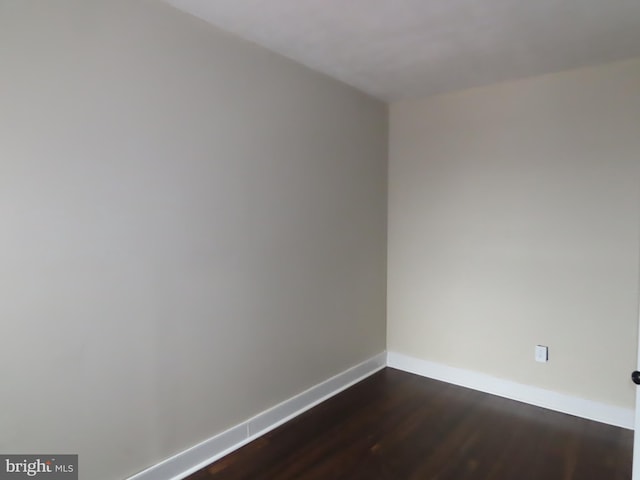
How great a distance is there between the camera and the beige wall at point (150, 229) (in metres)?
1.48

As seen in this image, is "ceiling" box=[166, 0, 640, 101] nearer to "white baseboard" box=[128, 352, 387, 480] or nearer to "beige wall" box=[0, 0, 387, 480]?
"beige wall" box=[0, 0, 387, 480]

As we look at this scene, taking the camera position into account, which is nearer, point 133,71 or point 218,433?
point 133,71

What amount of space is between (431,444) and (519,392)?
0.97m

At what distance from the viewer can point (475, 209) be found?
303cm

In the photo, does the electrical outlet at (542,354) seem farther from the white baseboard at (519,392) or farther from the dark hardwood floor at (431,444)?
the dark hardwood floor at (431,444)

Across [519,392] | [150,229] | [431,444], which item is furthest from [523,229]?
[150,229]

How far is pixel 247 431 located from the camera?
2328 mm

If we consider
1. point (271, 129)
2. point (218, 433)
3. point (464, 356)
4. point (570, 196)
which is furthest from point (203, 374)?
point (570, 196)

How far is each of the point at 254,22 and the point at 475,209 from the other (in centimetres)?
203

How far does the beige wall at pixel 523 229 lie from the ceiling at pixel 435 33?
30cm

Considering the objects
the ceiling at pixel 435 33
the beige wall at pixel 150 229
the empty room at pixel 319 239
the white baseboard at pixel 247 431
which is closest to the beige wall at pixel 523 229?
the empty room at pixel 319 239

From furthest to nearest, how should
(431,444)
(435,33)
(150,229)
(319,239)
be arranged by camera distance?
(319,239)
(431,444)
(435,33)
(150,229)

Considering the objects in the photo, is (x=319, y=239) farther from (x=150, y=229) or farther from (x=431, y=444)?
(x=431, y=444)

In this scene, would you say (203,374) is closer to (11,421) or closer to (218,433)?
(218,433)
